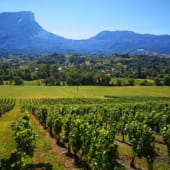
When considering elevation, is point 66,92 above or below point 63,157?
below

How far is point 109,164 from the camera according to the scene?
1312cm

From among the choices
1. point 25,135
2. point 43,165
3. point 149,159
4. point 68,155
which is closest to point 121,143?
point 68,155

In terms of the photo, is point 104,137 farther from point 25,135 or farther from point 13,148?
point 13,148

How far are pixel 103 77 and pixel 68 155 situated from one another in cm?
15026

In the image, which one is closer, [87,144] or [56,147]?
[87,144]

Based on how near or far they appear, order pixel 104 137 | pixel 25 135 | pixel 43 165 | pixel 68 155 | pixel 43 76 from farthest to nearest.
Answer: pixel 43 76
pixel 68 155
pixel 43 165
pixel 25 135
pixel 104 137

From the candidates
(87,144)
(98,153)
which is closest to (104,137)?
(98,153)

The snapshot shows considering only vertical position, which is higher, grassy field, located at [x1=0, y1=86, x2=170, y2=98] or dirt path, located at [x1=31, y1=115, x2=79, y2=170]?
dirt path, located at [x1=31, y1=115, x2=79, y2=170]

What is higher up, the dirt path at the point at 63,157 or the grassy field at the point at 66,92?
the dirt path at the point at 63,157

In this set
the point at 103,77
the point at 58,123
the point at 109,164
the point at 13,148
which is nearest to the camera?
the point at 109,164

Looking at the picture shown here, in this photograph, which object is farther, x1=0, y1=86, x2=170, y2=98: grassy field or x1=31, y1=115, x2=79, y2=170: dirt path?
x1=0, y1=86, x2=170, y2=98: grassy field

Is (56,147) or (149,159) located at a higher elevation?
(149,159)

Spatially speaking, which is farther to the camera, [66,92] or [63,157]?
[66,92]

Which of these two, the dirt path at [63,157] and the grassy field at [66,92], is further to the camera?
the grassy field at [66,92]
